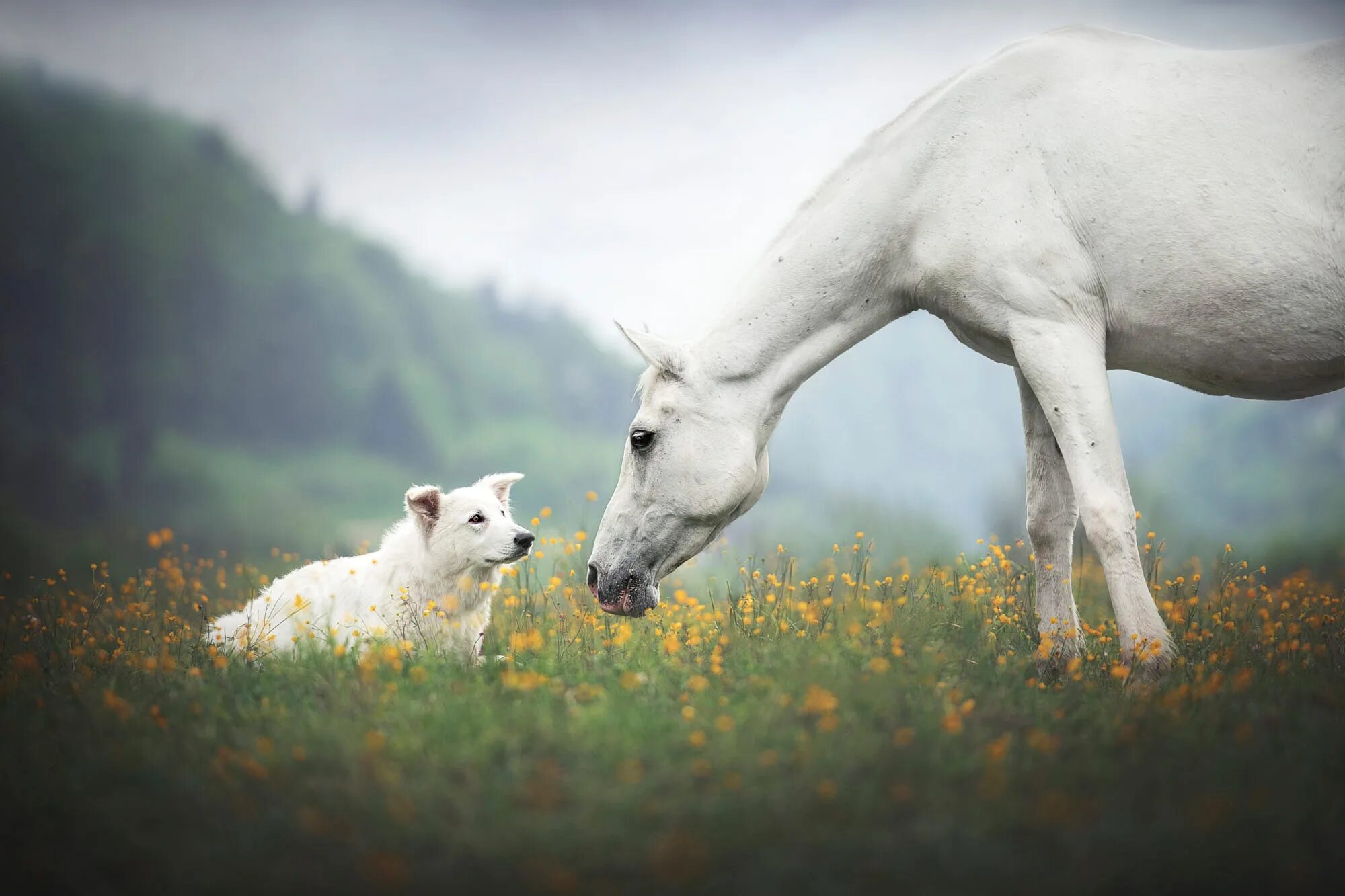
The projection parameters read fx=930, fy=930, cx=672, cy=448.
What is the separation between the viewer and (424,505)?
6617 mm

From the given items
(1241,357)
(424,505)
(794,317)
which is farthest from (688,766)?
(424,505)

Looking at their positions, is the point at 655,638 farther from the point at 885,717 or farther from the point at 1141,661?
the point at 1141,661

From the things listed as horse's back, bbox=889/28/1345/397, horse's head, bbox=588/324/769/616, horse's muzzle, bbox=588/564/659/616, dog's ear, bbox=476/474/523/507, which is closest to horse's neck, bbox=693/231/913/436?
horse's head, bbox=588/324/769/616

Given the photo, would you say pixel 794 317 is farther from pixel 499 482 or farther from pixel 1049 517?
pixel 499 482

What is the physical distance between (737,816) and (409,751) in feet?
4.38

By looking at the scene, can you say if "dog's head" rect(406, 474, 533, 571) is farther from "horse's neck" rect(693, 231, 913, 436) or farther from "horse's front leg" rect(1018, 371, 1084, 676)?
"horse's front leg" rect(1018, 371, 1084, 676)

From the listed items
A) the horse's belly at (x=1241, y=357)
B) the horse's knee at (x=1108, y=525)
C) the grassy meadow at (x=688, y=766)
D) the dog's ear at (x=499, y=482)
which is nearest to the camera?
the grassy meadow at (x=688, y=766)

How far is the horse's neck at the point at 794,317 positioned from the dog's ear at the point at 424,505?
7.41 feet

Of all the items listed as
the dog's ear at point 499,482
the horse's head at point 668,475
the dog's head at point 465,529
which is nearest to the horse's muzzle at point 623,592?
the horse's head at point 668,475

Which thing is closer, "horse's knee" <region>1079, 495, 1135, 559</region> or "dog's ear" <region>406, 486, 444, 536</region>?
"horse's knee" <region>1079, 495, 1135, 559</region>

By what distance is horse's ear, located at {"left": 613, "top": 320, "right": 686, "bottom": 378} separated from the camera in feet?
17.7

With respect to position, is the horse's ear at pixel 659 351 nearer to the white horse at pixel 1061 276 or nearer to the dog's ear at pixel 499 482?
the white horse at pixel 1061 276

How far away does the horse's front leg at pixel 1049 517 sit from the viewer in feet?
18.6

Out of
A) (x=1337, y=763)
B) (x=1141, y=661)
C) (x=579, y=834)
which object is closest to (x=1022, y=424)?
(x=1141, y=661)
